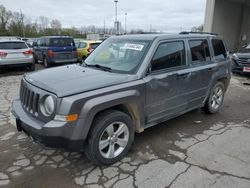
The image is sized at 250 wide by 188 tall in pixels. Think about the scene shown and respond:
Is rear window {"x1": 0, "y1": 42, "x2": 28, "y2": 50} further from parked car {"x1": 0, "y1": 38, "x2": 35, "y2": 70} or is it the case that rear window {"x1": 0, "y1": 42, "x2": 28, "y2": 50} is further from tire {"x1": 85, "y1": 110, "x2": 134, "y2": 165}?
tire {"x1": 85, "y1": 110, "x2": 134, "y2": 165}

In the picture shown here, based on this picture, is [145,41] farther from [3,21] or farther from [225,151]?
[3,21]

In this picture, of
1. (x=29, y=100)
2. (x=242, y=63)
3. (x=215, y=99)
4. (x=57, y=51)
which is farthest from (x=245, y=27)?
(x=29, y=100)

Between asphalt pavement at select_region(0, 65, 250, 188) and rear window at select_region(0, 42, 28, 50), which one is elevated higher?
rear window at select_region(0, 42, 28, 50)

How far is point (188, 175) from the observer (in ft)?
9.73

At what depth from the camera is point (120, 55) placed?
12.4 ft

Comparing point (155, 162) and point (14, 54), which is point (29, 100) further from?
point (14, 54)

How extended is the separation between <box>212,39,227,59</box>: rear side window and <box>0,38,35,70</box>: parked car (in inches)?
334

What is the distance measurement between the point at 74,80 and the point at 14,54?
8359 mm

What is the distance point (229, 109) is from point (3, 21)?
43810 mm

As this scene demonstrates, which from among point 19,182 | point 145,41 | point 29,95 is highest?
point 145,41

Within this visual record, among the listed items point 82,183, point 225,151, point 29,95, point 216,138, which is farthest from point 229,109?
point 29,95

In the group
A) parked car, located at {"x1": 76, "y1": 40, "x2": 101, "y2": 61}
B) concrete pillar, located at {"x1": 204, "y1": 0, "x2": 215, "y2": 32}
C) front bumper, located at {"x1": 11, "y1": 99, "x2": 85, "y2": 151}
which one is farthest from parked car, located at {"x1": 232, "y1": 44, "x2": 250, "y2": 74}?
front bumper, located at {"x1": 11, "y1": 99, "x2": 85, "y2": 151}

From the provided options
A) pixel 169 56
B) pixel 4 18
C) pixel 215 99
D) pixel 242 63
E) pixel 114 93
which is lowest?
pixel 215 99

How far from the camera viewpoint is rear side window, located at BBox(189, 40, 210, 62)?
4.23 m
